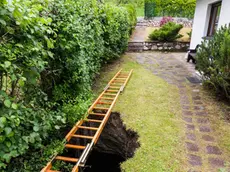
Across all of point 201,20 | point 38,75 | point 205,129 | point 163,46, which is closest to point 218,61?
point 205,129

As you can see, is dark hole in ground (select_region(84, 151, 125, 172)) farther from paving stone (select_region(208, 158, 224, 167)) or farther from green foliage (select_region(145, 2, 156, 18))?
green foliage (select_region(145, 2, 156, 18))

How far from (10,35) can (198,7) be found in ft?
28.3

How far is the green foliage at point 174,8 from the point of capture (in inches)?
713

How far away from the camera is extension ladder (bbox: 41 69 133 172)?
2.46 meters

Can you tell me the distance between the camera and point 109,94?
4516mm

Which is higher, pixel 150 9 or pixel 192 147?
pixel 150 9

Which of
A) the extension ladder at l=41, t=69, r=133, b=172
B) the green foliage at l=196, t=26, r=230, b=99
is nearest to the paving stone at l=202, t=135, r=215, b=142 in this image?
the green foliage at l=196, t=26, r=230, b=99

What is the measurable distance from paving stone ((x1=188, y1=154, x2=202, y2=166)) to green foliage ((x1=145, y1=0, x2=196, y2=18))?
1835 cm

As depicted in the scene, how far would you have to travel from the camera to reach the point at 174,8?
731 inches

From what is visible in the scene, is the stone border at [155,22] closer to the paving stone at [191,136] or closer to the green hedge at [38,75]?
the green hedge at [38,75]

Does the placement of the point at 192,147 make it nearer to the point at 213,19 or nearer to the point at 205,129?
the point at 205,129

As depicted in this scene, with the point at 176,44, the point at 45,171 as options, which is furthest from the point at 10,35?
the point at 176,44

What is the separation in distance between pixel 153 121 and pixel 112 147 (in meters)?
1.16

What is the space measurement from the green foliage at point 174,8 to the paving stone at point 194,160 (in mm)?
18348
